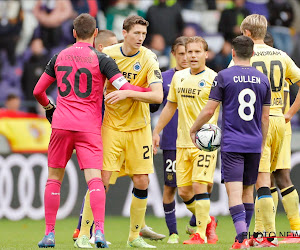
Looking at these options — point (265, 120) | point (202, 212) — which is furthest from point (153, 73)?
point (202, 212)

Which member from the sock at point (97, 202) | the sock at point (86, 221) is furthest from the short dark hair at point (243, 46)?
the sock at point (86, 221)

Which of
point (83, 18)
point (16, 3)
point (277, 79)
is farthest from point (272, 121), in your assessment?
point (16, 3)

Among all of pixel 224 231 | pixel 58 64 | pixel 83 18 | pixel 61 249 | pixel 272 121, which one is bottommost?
pixel 224 231

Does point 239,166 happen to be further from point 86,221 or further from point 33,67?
point 33,67

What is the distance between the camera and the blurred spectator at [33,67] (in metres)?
15.8

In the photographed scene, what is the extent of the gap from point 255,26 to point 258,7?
8785 millimetres

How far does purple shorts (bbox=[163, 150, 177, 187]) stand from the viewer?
989 cm

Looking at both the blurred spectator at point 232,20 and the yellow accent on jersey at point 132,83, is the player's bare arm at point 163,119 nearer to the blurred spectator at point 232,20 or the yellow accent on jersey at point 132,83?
the yellow accent on jersey at point 132,83

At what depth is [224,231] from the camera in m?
10.9

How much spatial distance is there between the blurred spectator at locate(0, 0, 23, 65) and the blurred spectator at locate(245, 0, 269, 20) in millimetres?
5197

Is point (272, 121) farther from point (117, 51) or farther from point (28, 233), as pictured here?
point (28, 233)

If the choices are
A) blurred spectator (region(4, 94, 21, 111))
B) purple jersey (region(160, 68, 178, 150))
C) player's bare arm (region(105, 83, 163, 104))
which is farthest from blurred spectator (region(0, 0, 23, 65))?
player's bare arm (region(105, 83, 163, 104))

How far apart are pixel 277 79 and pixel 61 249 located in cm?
313

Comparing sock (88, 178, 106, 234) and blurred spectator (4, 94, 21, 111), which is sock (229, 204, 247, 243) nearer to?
sock (88, 178, 106, 234)
